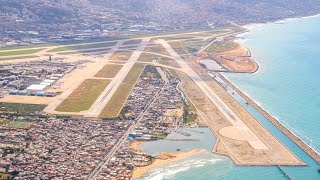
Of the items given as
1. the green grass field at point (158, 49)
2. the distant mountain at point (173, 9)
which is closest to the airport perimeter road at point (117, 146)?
the green grass field at point (158, 49)

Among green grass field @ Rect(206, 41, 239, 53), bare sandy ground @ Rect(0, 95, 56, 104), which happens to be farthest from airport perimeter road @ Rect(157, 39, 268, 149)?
bare sandy ground @ Rect(0, 95, 56, 104)

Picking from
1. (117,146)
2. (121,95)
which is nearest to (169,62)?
(121,95)

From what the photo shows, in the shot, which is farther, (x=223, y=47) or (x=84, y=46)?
(x=223, y=47)

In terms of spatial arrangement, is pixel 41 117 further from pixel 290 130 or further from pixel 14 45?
pixel 14 45

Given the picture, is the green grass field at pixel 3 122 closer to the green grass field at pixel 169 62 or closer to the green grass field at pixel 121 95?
the green grass field at pixel 121 95

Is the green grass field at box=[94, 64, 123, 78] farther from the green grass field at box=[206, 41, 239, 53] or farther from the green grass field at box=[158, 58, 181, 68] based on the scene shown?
the green grass field at box=[206, 41, 239, 53]

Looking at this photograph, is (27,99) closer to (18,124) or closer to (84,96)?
(84,96)
